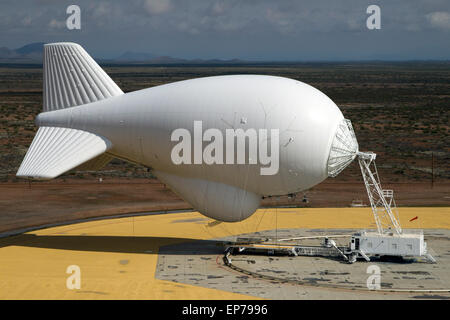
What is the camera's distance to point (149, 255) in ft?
138

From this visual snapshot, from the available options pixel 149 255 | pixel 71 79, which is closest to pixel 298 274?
pixel 149 255

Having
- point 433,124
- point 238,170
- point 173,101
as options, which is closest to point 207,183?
point 238,170

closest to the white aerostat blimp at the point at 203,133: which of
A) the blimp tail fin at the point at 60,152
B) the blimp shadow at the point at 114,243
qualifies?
the blimp tail fin at the point at 60,152

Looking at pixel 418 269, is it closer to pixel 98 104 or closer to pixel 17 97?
pixel 98 104

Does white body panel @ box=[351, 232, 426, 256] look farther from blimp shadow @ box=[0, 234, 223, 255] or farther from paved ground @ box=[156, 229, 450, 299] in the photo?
blimp shadow @ box=[0, 234, 223, 255]

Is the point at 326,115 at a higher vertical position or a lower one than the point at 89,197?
higher

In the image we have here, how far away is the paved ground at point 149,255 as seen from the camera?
3428cm

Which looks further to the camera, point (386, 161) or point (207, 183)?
point (386, 161)

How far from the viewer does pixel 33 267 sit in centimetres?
3900

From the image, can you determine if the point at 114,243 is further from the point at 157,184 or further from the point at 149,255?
the point at 157,184

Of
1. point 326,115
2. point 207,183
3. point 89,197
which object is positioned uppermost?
point 326,115

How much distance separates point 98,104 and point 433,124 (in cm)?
8763

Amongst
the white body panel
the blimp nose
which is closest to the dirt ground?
the white body panel

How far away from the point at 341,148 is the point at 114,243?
55.0 feet
